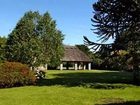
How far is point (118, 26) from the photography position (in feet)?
110

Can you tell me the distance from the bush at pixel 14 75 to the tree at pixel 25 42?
10.9 m

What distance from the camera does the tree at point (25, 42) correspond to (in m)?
46.2

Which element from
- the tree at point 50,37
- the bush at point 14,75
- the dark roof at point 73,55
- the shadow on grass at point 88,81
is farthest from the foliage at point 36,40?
the dark roof at point 73,55

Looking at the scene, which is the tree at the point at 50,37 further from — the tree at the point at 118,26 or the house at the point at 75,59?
the house at the point at 75,59

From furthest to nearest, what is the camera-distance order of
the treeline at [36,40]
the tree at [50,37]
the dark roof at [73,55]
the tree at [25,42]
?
the dark roof at [73,55], the tree at [50,37], the treeline at [36,40], the tree at [25,42]

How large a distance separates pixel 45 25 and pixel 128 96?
80.0 ft

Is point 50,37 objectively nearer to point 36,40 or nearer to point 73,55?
point 36,40

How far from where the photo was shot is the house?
83000 mm

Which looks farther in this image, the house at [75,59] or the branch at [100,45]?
the house at [75,59]

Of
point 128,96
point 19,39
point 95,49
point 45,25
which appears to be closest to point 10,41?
point 19,39

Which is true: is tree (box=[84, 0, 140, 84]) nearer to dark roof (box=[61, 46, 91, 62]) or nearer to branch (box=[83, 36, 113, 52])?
branch (box=[83, 36, 113, 52])

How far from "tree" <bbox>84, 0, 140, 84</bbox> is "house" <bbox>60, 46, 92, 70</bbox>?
48.5 m

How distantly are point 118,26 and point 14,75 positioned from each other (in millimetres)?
10181

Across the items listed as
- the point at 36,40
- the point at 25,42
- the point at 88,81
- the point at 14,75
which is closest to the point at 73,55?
the point at 36,40
